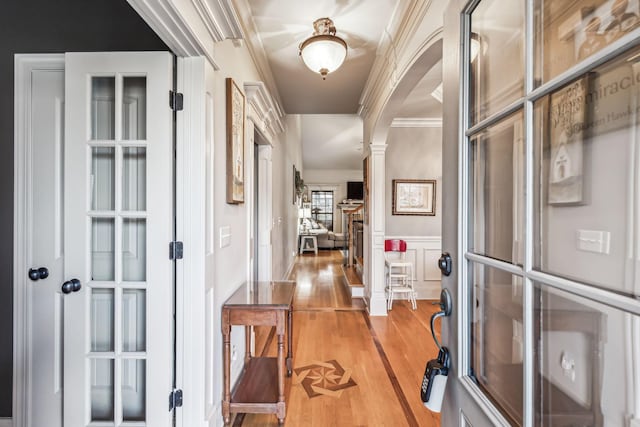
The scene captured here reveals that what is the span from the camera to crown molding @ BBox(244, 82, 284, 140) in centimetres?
242

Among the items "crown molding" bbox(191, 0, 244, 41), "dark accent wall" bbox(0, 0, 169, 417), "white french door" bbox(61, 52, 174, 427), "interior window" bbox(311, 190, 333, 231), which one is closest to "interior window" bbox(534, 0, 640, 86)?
"crown molding" bbox(191, 0, 244, 41)

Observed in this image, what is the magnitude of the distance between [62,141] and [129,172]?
495 millimetres

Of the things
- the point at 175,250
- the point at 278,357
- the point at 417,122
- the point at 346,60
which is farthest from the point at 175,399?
the point at 417,122

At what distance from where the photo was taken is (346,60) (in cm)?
288

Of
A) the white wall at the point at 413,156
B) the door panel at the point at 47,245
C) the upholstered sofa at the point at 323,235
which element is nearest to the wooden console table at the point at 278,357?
the door panel at the point at 47,245

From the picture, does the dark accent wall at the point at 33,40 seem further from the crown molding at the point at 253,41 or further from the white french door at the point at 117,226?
the crown molding at the point at 253,41

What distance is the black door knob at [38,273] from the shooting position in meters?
1.64

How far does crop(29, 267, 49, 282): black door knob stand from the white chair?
3.52m

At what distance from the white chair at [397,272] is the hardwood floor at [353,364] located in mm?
195

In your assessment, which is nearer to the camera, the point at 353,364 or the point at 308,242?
the point at 353,364

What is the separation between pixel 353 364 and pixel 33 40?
122 inches

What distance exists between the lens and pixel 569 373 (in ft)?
1.87

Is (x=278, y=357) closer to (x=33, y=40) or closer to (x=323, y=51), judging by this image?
(x=323, y=51)

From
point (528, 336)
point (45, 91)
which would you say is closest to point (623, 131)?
point (528, 336)
